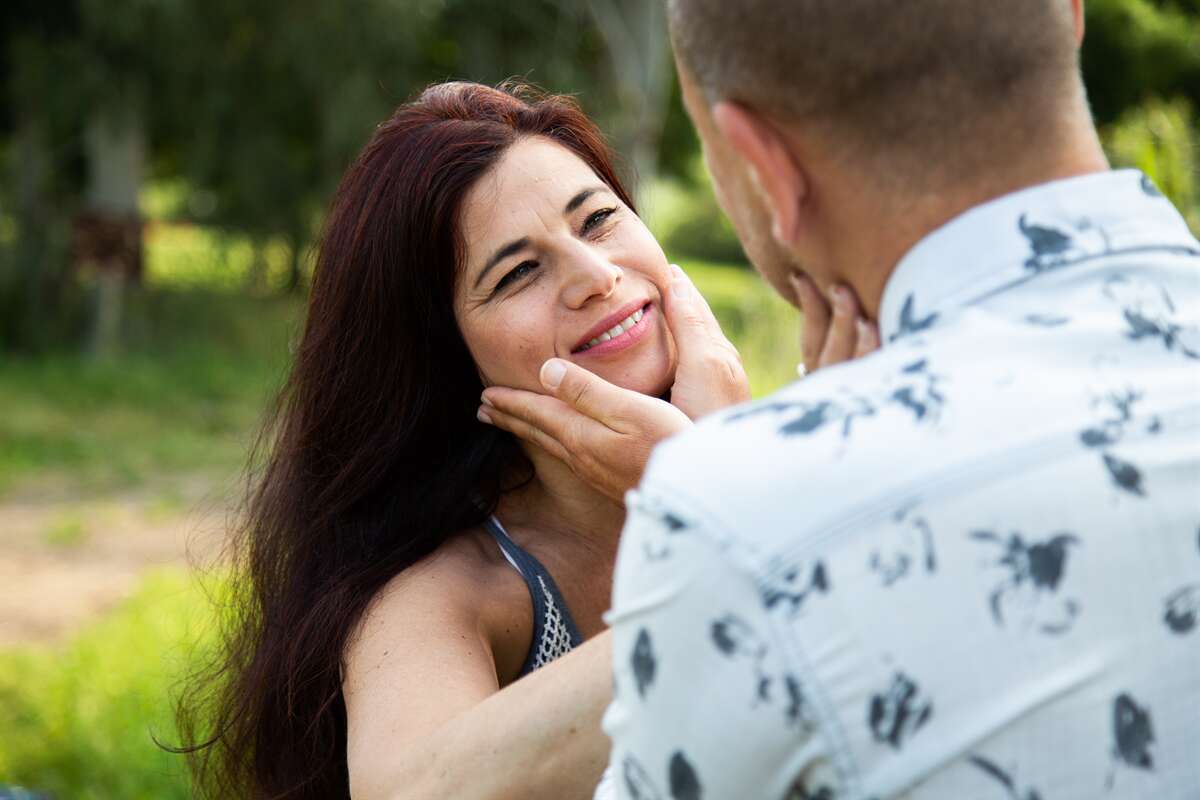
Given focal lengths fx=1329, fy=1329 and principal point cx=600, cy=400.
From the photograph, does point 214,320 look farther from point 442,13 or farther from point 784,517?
point 784,517

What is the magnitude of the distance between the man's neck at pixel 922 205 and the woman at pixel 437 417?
3.71 ft

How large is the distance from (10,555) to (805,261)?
7784 mm

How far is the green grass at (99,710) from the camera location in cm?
491

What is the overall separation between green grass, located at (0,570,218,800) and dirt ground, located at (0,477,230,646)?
0.54 meters

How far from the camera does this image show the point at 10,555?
8.11 metres

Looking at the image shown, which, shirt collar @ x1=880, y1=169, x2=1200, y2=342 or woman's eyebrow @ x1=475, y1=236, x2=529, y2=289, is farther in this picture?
woman's eyebrow @ x1=475, y1=236, x2=529, y2=289

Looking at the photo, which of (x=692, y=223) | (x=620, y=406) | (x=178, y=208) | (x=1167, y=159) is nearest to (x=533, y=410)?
(x=620, y=406)

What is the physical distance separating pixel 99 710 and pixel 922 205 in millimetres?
4919

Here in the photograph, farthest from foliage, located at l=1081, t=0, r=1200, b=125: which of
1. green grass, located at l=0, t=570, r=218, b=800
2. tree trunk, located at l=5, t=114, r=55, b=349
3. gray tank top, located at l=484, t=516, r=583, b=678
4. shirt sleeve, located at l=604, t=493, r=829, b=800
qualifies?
shirt sleeve, located at l=604, t=493, r=829, b=800

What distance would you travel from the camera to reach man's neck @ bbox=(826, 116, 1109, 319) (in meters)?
1.29

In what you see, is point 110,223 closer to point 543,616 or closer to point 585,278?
point 585,278

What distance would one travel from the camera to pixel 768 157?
1.34 meters

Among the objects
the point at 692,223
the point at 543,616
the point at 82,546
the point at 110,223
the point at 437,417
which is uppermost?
the point at 437,417

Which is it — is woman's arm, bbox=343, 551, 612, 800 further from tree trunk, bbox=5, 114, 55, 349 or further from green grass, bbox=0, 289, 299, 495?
tree trunk, bbox=5, 114, 55, 349
